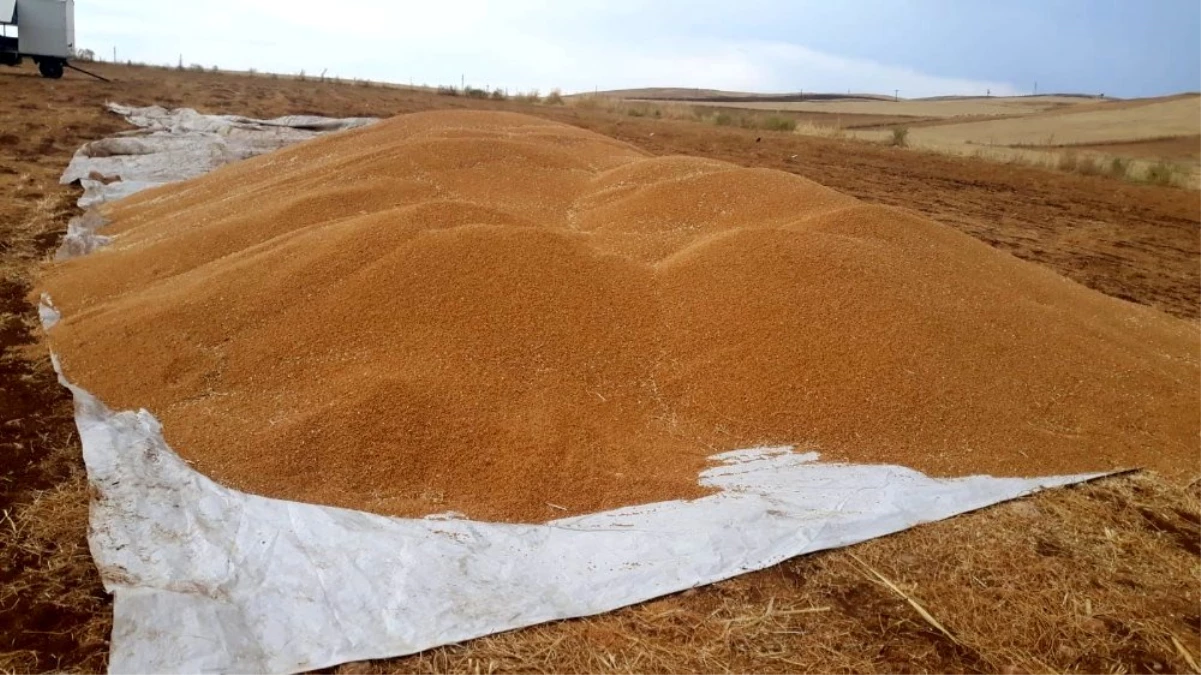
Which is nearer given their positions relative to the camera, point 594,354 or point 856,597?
point 856,597

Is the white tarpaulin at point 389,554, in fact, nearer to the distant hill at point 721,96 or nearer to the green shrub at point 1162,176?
the green shrub at point 1162,176

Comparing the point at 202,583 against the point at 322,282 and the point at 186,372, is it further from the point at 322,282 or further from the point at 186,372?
the point at 322,282

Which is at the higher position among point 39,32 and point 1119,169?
point 39,32

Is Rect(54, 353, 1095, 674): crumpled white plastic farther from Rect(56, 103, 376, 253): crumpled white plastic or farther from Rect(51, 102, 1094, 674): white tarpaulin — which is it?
Rect(56, 103, 376, 253): crumpled white plastic

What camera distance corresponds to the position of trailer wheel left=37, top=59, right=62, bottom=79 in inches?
606

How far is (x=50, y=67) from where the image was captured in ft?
50.7

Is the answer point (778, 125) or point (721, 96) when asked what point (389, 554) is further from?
point (721, 96)

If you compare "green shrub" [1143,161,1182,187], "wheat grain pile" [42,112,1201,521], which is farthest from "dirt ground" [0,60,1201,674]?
"green shrub" [1143,161,1182,187]

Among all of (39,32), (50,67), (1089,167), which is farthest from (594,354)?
(50,67)

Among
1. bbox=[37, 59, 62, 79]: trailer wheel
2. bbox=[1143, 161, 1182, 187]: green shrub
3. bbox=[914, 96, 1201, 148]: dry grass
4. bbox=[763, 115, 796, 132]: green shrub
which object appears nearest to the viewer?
bbox=[1143, 161, 1182, 187]: green shrub

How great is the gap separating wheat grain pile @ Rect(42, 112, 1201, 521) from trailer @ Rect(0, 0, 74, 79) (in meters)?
13.6

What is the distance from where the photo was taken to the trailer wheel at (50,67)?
606 inches

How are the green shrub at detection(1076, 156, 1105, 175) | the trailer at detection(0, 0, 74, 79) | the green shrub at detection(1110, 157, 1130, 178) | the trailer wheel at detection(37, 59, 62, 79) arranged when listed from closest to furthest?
the green shrub at detection(1110, 157, 1130, 178), the green shrub at detection(1076, 156, 1105, 175), the trailer at detection(0, 0, 74, 79), the trailer wheel at detection(37, 59, 62, 79)

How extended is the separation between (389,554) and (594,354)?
1.23 metres
